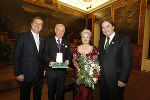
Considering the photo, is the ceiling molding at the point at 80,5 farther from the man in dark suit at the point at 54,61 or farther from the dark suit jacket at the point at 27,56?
the dark suit jacket at the point at 27,56

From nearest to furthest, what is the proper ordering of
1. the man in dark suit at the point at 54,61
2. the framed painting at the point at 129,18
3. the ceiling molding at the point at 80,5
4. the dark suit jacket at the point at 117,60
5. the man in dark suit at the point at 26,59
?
the dark suit jacket at the point at 117,60 → the man in dark suit at the point at 26,59 → the man in dark suit at the point at 54,61 → the framed painting at the point at 129,18 → the ceiling molding at the point at 80,5

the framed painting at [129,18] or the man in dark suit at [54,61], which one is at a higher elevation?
the framed painting at [129,18]

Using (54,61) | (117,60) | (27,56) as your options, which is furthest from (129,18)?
(27,56)

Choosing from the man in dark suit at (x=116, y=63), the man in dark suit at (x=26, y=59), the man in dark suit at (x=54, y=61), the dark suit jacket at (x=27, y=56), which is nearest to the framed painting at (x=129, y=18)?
the man in dark suit at (x=116, y=63)

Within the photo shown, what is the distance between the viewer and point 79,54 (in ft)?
7.91

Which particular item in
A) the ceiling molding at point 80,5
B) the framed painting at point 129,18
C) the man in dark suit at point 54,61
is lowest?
the man in dark suit at point 54,61

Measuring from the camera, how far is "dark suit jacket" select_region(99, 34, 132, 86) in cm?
188

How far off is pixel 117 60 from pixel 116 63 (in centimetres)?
7

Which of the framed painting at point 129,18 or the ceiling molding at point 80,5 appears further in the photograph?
the ceiling molding at point 80,5

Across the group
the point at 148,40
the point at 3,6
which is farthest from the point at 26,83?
the point at 148,40

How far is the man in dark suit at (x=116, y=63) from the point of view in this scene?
189cm

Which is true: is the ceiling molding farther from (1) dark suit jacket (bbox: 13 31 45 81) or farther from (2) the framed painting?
(1) dark suit jacket (bbox: 13 31 45 81)

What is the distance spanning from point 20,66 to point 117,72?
2.05 meters

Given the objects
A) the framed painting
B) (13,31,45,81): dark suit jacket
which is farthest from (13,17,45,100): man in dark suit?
the framed painting
